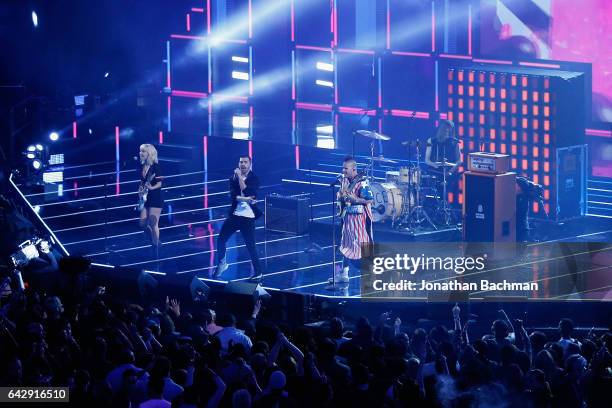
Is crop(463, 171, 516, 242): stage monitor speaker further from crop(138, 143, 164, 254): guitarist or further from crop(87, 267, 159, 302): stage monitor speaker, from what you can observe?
crop(87, 267, 159, 302): stage monitor speaker

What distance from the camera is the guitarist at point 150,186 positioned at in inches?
618

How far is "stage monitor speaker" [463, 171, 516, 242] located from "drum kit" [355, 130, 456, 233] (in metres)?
1.05

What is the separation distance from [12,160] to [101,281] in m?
7.67

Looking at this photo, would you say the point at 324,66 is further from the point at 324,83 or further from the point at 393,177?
the point at 393,177

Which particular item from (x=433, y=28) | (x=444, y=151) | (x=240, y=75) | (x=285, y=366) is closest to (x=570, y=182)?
(x=444, y=151)

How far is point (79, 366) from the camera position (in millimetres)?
9047

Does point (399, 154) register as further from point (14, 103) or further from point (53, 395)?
point (53, 395)

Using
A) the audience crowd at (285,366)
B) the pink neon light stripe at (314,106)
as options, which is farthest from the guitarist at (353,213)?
the pink neon light stripe at (314,106)

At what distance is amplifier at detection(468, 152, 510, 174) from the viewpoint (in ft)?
51.4

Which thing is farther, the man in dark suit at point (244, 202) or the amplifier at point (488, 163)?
the amplifier at point (488, 163)

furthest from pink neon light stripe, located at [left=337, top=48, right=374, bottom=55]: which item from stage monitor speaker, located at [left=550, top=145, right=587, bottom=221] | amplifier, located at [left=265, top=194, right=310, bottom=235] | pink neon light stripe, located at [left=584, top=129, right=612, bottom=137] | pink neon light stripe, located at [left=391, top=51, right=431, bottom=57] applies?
stage monitor speaker, located at [left=550, top=145, right=587, bottom=221]

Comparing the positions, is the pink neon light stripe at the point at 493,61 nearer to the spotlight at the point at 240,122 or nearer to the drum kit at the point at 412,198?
the drum kit at the point at 412,198

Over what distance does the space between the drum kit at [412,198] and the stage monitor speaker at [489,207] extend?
41.5 inches

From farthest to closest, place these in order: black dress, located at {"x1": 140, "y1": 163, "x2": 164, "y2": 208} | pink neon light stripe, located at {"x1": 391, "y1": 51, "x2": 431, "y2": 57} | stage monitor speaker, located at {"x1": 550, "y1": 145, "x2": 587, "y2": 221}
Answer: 1. pink neon light stripe, located at {"x1": 391, "y1": 51, "x2": 431, "y2": 57}
2. stage monitor speaker, located at {"x1": 550, "y1": 145, "x2": 587, "y2": 221}
3. black dress, located at {"x1": 140, "y1": 163, "x2": 164, "y2": 208}
